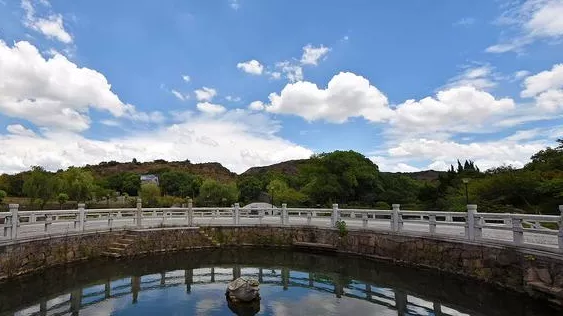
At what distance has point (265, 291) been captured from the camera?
1234cm

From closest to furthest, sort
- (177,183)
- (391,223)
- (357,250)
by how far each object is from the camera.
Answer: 1. (391,223)
2. (357,250)
3. (177,183)

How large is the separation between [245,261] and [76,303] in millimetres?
7512

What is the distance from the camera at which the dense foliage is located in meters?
27.3

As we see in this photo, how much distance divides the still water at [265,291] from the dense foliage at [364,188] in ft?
48.7

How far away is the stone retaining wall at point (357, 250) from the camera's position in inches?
415

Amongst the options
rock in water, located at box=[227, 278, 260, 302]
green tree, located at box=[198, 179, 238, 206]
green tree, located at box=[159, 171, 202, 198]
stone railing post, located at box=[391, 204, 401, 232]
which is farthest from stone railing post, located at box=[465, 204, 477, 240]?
green tree, located at box=[159, 171, 202, 198]

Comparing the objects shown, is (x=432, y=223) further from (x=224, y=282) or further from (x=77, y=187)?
(x=77, y=187)

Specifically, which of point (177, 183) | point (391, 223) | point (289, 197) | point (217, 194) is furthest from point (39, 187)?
point (177, 183)

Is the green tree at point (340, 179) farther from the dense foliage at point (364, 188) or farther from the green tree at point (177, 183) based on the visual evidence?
the green tree at point (177, 183)

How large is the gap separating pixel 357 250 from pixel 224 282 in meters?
6.78

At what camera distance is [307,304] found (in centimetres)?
1089

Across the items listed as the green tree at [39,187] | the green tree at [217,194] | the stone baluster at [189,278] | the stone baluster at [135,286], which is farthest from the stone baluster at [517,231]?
the green tree at [217,194]

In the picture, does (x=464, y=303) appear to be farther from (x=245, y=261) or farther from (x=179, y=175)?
(x=179, y=175)

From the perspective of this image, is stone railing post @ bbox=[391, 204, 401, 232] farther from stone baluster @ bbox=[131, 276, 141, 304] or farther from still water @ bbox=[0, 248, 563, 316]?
stone baluster @ bbox=[131, 276, 141, 304]
